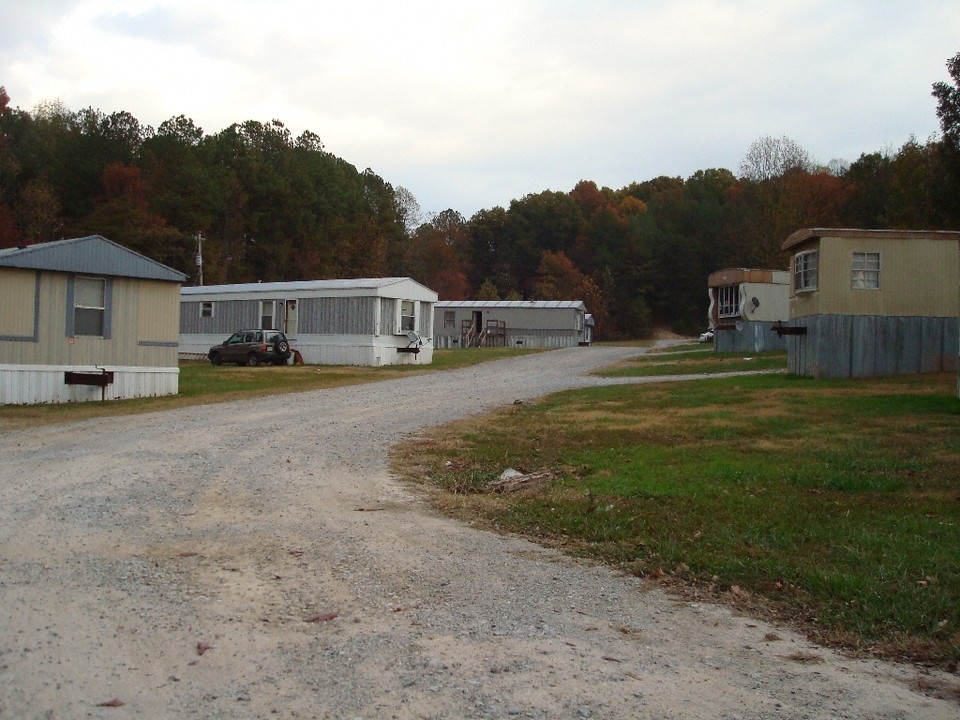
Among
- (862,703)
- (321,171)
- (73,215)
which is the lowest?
(862,703)

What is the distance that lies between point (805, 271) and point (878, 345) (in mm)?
2766

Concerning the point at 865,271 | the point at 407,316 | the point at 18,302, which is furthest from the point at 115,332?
the point at 865,271

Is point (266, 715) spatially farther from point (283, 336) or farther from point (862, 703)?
point (283, 336)

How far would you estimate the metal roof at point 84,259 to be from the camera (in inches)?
739

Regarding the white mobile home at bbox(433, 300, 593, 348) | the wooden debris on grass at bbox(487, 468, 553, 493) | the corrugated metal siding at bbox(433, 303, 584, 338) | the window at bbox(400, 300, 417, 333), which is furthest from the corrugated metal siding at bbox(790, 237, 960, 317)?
the corrugated metal siding at bbox(433, 303, 584, 338)

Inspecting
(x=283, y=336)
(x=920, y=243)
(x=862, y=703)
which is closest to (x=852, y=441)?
(x=862, y=703)

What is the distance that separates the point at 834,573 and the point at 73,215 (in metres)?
57.5

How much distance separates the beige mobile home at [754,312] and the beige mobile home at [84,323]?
25.5 m

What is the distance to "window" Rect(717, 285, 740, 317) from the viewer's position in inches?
1592

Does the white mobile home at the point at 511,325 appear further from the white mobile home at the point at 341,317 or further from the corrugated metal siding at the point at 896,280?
the corrugated metal siding at the point at 896,280

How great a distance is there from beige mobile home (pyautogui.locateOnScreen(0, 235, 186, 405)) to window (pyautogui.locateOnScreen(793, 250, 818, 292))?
52.3 feet


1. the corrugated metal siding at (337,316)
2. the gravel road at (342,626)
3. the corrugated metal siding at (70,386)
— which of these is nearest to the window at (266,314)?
the corrugated metal siding at (337,316)

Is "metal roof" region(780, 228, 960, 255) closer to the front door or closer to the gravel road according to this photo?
the gravel road

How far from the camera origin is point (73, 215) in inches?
2232
